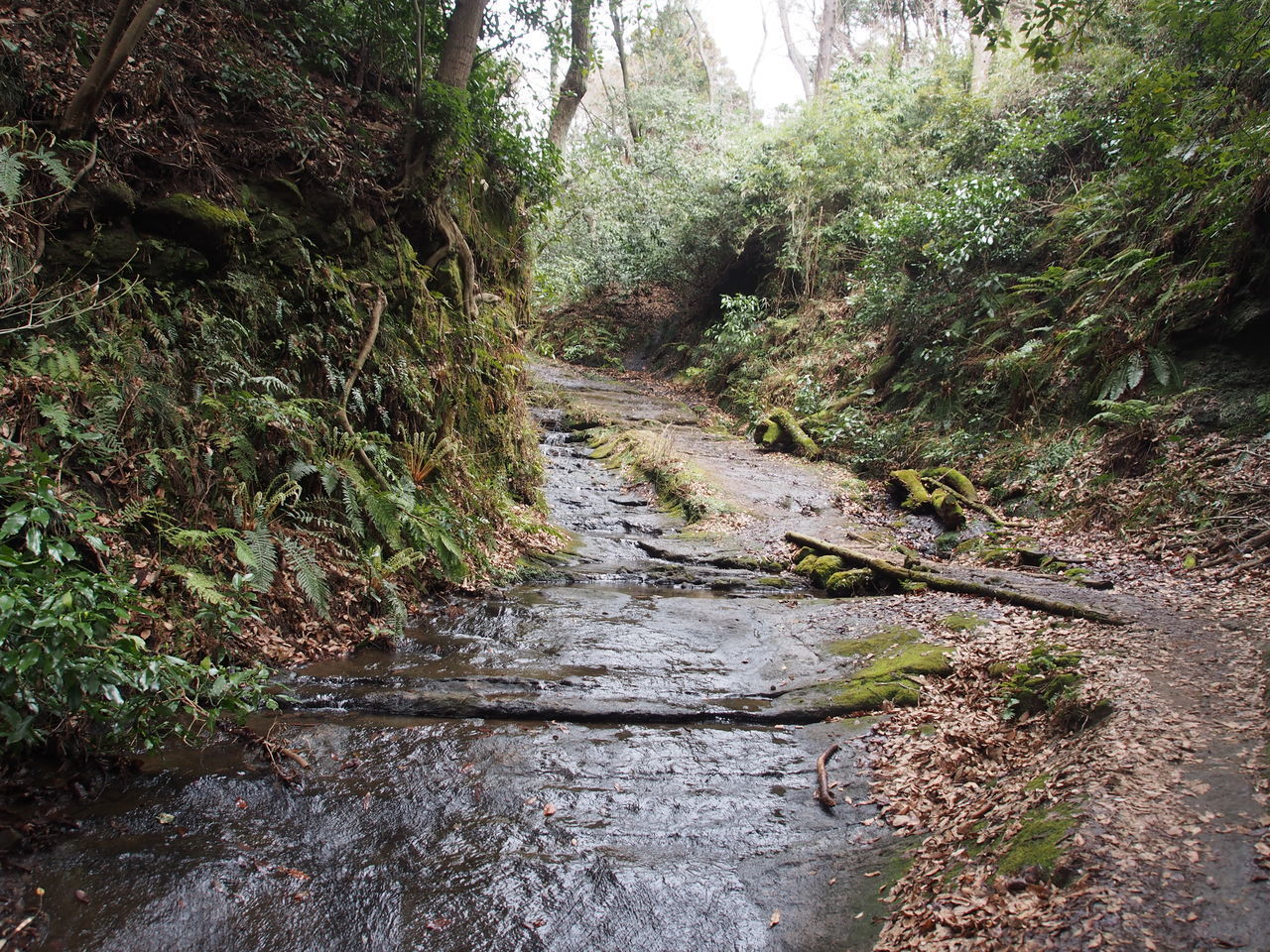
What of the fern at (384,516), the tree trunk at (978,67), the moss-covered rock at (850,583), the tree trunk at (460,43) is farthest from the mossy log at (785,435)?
the tree trunk at (978,67)

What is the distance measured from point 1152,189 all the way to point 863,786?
950 cm

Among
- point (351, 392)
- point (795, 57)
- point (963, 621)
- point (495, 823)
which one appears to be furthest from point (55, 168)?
point (795, 57)

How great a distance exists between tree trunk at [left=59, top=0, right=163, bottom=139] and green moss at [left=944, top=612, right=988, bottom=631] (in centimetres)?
719

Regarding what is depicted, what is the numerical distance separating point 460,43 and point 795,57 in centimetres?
2720

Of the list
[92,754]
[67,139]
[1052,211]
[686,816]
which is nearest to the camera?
[92,754]

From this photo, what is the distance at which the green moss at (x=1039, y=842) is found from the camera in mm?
2654

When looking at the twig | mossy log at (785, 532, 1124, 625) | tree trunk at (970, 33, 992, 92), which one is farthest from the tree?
the twig

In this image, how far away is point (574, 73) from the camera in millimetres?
12336

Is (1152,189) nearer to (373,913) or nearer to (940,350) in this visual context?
(940,350)

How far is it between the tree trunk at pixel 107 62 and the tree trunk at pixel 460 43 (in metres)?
3.80

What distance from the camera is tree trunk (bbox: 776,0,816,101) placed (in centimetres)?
2894

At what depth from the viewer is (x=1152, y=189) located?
9.14 meters

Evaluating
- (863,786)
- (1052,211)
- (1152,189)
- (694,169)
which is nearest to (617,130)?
(694,169)

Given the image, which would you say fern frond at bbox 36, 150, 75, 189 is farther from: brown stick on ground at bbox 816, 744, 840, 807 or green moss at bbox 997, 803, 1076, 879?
green moss at bbox 997, 803, 1076, 879
